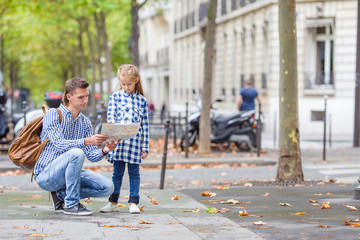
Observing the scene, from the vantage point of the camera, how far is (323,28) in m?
31.7

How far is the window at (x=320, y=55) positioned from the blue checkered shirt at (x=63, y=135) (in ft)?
79.5

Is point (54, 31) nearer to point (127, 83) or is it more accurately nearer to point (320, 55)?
point (320, 55)

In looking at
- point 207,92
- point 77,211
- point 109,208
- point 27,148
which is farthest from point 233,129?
point 27,148

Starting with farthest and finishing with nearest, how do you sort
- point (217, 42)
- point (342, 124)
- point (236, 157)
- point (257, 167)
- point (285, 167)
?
point (217, 42), point (342, 124), point (236, 157), point (257, 167), point (285, 167)

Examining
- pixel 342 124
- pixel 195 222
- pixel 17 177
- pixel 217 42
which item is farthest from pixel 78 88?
pixel 217 42

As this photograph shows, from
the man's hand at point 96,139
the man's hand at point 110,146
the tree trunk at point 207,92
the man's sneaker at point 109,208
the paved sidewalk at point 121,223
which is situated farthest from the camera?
the tree trunk at point 207,92

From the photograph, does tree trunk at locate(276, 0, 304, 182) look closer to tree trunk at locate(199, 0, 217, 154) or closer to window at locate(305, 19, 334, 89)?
tree trunk at locate(199, 0, 217, 154)

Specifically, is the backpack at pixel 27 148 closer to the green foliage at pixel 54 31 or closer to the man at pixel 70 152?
the man at pixel 70 152

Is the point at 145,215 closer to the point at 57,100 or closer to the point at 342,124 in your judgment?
the point at 57,100

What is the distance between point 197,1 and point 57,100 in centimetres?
3338

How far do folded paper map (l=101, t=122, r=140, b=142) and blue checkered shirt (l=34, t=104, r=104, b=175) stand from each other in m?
0.38

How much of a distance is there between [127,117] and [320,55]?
2442 centimetres

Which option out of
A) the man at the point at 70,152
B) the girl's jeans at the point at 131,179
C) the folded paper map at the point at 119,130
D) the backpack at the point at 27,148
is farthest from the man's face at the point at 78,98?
the girl's jeans at the point at 131,179

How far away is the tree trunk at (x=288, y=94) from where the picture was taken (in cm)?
1134
